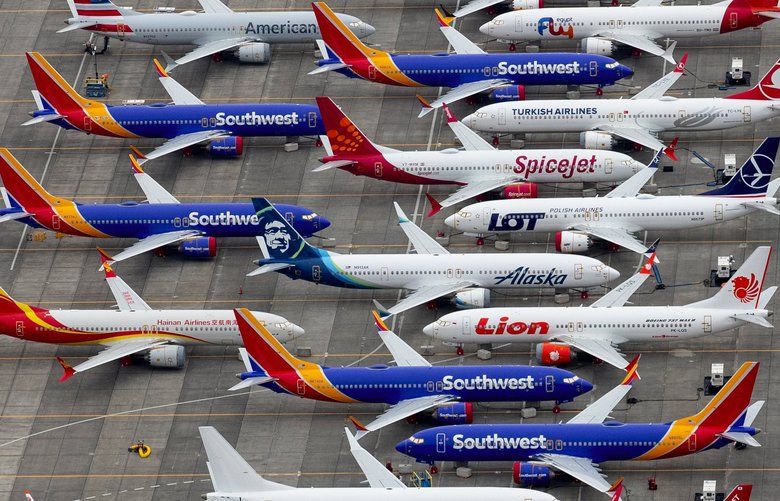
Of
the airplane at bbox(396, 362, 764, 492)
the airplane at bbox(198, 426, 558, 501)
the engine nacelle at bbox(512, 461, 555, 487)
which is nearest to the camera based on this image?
the airplane at bbox(198, 426, 558, 501)

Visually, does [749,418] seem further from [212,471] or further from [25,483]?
[25,483]

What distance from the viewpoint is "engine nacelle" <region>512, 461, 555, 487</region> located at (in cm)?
19312

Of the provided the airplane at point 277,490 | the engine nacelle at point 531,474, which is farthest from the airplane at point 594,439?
the airplane at point 277,490

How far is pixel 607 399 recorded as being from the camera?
648ft

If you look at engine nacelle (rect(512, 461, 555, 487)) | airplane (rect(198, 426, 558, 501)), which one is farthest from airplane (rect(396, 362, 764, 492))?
airplane (rect(198, 426, 558, 501))

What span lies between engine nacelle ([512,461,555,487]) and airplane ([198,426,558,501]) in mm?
4866

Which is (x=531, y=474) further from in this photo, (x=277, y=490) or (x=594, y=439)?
(x=277, y=490)

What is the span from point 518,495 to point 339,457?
1913 centimetres

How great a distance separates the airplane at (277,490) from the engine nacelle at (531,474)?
16.0 ft

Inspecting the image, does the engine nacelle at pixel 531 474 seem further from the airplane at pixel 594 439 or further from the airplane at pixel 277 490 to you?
the airplane at pixel 277 490

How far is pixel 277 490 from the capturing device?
188m

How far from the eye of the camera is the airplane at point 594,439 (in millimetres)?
192875

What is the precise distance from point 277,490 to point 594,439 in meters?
24.5

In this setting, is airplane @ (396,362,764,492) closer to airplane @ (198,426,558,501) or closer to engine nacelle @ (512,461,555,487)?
engine nacelle @ (512,461,555,487)
